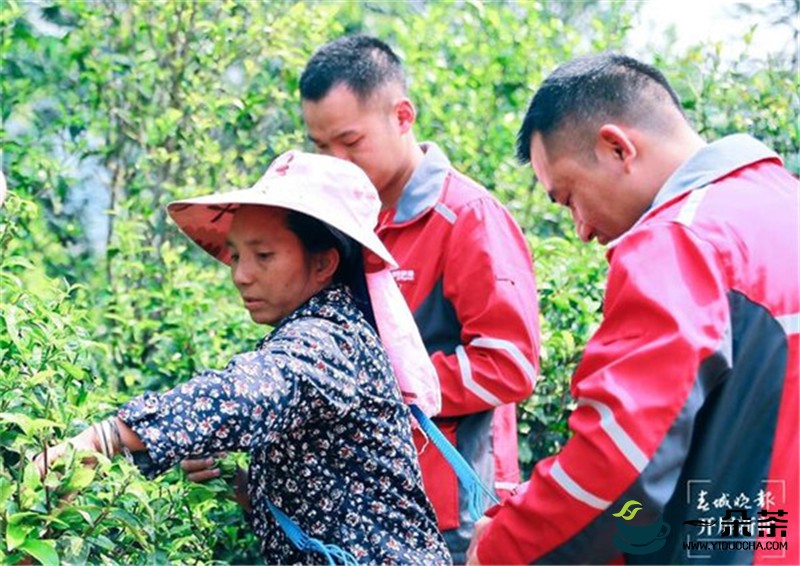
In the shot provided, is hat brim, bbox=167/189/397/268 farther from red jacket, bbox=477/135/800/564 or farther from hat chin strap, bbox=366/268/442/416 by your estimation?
red jacket, bbox=477/135/800/564

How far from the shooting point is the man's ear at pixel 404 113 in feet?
12.9

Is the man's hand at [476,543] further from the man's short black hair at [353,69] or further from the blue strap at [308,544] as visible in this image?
the man's short black hair at [353,69]

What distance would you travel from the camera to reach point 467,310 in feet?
11.6

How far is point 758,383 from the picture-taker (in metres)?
2.30

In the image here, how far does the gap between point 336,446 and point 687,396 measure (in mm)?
746

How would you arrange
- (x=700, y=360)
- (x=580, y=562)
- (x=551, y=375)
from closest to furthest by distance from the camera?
(x=700, y=360) → (x=580, y=562) → (x=551, y=375)

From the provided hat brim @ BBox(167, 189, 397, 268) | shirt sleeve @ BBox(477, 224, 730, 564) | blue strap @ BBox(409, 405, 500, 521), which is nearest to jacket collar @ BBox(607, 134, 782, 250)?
shirt sleeve @ BBox(477, 224, 730, 564)

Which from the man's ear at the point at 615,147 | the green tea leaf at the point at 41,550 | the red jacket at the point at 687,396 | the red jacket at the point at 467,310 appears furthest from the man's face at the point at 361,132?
the green tea leaf at the point at 41,550

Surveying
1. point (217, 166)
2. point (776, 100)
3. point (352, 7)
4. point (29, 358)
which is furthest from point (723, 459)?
point (352, 7)

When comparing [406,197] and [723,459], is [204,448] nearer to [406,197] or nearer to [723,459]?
[723,459]

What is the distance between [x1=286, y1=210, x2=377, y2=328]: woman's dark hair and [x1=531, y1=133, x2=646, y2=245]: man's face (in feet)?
1.41

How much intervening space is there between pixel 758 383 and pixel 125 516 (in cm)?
112

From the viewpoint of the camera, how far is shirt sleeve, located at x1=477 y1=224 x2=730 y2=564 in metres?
2.20

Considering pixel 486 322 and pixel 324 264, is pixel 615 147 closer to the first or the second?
pixel 324 264
